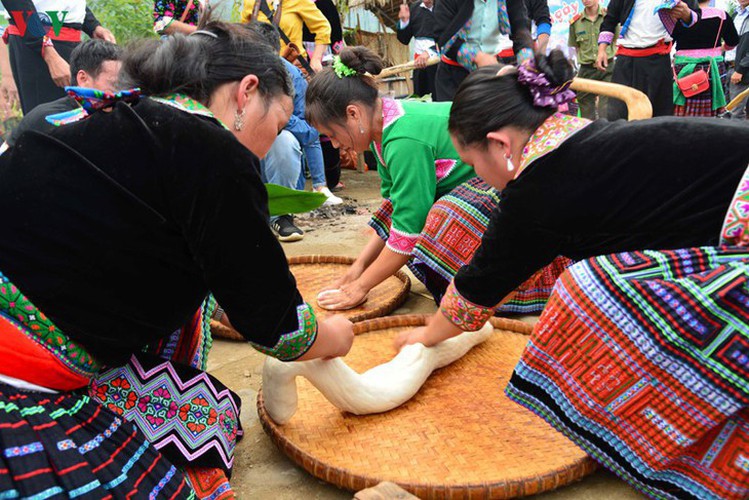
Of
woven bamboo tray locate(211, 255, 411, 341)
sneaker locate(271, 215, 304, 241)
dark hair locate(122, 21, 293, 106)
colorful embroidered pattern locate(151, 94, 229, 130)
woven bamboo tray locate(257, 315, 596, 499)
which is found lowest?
sneaker locate(271, 215, 304, 241)

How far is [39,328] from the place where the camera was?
1.13m

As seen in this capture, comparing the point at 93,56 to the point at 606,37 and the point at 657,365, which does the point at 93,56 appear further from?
the point at 606,37

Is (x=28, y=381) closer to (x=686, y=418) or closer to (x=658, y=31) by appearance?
(x=686, y=418)

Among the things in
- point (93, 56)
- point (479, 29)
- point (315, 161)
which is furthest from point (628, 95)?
point (315, 161)

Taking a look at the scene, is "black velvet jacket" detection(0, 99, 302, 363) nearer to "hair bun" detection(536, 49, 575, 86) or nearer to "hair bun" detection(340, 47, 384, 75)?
"hair bun" detection(536, 49, 575, 86)

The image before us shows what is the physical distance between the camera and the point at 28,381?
1.13m

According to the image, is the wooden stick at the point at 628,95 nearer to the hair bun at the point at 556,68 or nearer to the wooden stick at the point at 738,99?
the hair bun at the point at 556,68

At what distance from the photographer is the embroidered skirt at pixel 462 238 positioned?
94.3 inches

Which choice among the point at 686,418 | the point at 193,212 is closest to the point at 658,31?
the point at 686,418

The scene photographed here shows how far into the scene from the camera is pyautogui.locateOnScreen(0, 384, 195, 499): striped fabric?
103 cm

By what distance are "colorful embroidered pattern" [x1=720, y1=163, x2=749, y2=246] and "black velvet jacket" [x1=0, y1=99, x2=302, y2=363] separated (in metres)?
0.96

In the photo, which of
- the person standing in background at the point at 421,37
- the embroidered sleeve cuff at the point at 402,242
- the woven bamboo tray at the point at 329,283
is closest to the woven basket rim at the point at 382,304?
the woven bamboo tray at the point at 329,283

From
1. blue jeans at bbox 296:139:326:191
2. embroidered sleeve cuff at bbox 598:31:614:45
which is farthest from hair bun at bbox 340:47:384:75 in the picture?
embroidered sleeve cuff at bbox 598:31:614:45

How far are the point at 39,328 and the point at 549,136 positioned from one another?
46.0 inches
